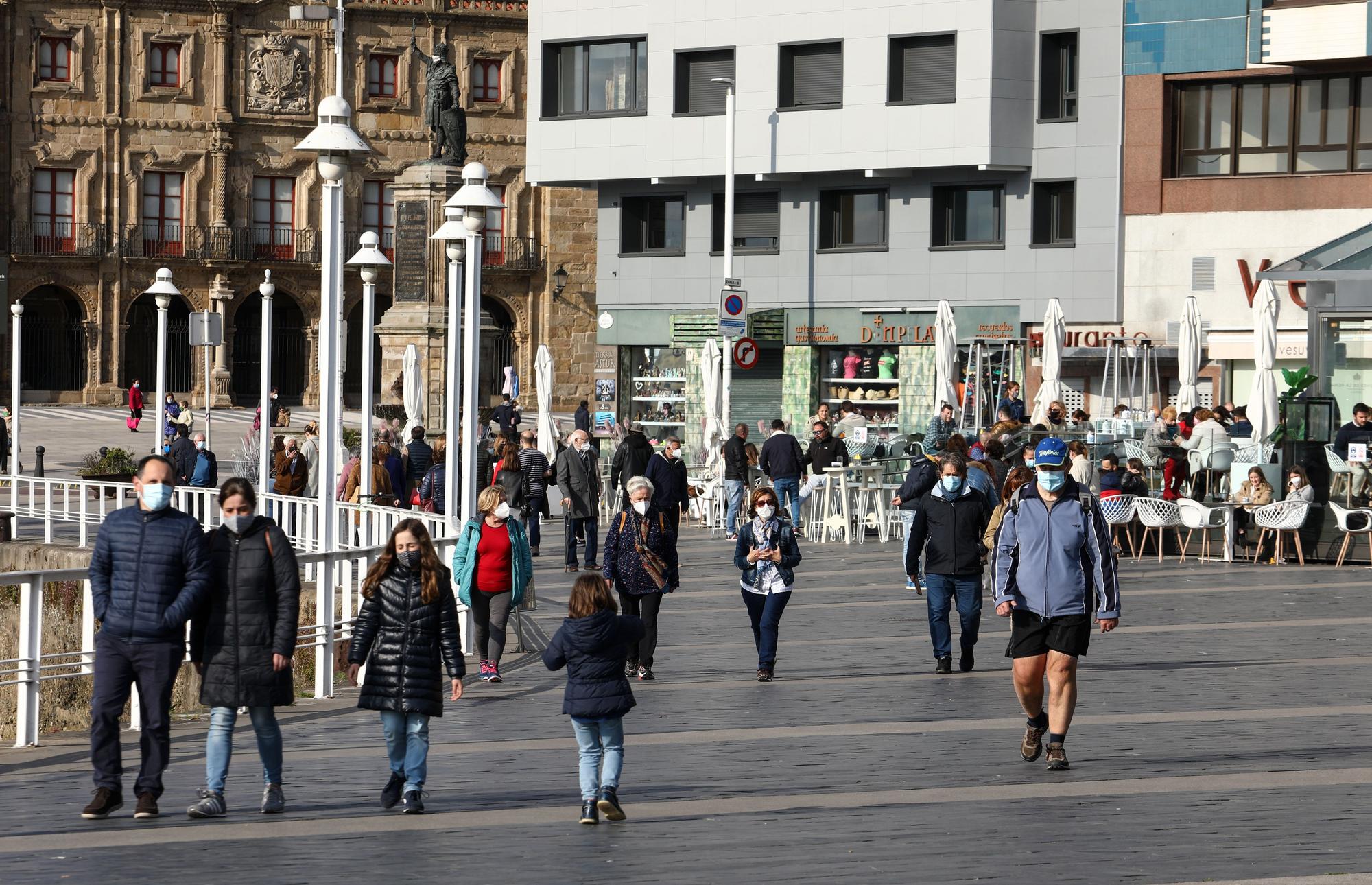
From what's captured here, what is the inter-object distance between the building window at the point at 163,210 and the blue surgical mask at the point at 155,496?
60946 mm

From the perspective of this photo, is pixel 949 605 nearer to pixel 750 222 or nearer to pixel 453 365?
pixel 453 365

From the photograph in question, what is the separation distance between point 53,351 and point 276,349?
693cm

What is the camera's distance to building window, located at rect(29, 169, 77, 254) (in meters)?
68.3

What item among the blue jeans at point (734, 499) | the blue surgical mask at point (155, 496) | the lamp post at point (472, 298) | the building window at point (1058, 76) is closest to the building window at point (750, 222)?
the building window at point (1058, 76)

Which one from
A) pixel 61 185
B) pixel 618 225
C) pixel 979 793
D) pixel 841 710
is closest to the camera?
pixel 979 793

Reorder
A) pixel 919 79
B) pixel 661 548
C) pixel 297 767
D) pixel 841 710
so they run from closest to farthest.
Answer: pixel 297 767 < pixel 841 710 < pixel 661 548 < pixel 919 79

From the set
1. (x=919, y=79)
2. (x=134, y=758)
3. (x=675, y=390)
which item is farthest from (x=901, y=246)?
(x=134, y=758)

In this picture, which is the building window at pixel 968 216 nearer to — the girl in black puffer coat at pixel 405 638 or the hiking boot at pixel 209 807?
the girl in black puffer coat at pixel 405 638

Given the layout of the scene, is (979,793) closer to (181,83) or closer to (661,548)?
(661,548)

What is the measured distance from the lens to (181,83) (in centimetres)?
7012

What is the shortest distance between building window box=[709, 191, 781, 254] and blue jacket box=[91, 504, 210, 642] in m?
34.5

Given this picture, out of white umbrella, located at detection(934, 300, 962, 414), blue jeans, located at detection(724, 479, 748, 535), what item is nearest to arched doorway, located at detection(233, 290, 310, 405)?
white umbrella, located at detection(934, 300, 962, 414)

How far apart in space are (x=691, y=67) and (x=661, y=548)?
2924 cm

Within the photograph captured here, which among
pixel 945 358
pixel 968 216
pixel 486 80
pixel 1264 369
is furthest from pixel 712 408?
pixel 486 80
